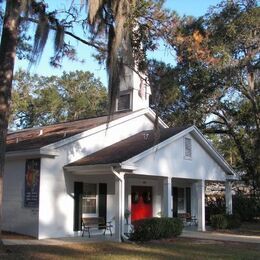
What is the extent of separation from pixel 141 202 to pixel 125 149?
14.7 ft

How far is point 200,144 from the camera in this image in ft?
74.6

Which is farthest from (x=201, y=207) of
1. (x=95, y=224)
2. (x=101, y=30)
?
(x=101, y=30)

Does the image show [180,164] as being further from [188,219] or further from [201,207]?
[188,219]

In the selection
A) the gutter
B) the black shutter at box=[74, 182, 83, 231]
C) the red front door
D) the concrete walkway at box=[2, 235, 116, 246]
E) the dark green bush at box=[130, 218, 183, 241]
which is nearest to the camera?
the concrete walkway at box=[2, 235, 116, 246]

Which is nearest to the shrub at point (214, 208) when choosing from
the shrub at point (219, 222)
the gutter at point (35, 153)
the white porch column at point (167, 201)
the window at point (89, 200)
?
the shrub at point (219, 222)

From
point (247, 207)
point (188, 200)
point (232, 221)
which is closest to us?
point (232, 221)

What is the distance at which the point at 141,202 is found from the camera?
75.8ft

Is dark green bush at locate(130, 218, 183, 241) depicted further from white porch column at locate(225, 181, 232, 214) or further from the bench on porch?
white porch column at locate(225, 181, 232, 214)

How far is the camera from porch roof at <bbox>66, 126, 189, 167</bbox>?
59.7 feet

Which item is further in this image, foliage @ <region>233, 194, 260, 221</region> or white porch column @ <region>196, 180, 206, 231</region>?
foliage @ <region>233, 194, 260, 221</region>

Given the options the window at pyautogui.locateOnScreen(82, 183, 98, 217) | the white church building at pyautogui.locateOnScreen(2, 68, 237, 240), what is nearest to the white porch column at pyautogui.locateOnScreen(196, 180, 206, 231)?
the white church building at pyautogui.locateOnScreen(2, 68, 237, 240)

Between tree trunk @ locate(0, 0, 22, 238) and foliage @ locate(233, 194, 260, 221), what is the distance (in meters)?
20.3

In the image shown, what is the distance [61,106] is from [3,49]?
43933mm

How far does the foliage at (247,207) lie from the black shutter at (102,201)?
11.5 metres
